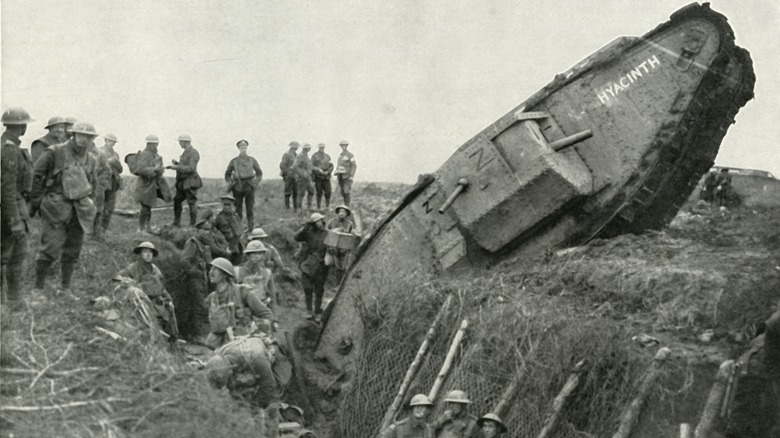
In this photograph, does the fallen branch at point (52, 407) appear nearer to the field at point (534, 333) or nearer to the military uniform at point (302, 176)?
the field at point (534, 333)

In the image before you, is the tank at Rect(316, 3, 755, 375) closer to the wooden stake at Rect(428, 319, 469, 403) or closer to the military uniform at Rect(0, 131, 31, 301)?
the wooden stake at Rect(428, 319, 469, 403)

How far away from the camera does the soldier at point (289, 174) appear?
20969 mm

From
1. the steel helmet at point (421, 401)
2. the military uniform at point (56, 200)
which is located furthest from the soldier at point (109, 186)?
the steel helmet at point (421, 401)

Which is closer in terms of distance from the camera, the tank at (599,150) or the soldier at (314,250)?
the tank at (599,150)

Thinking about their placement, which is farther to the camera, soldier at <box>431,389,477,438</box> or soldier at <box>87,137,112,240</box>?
soldier at <box>87,137,112,240</box>

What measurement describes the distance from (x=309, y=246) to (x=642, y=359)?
670 cm

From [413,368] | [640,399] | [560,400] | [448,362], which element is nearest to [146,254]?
[413,368]

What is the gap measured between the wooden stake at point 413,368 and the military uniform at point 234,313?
1.61 m

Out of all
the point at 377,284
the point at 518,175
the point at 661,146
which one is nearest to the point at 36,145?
the point at 377,284

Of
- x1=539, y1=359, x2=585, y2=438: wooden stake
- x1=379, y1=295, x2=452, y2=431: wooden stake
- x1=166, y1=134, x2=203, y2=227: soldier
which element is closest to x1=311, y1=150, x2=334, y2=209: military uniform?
x1=166, y1=134, x2=203, y2=227: soldier

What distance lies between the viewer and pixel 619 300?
11.0 meters

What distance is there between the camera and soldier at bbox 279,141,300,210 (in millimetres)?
20969

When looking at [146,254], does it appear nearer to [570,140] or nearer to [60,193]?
[60,193]

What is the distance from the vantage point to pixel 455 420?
Result: 936 centimetres
